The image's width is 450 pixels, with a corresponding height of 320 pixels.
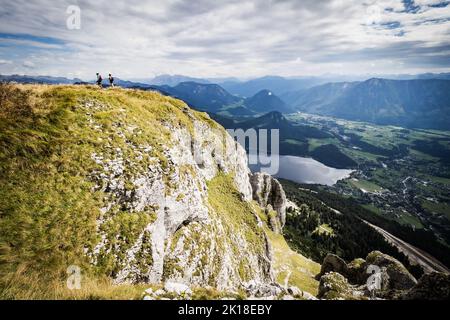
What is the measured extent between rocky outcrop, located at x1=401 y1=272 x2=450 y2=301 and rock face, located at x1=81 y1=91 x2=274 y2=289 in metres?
18.6

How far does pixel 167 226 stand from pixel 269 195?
7647cm

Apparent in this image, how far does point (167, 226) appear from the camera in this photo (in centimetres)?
2581

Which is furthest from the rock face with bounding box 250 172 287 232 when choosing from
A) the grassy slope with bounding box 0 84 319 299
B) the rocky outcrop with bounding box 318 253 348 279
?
the grassy slope with bounding box 0 84 319 299

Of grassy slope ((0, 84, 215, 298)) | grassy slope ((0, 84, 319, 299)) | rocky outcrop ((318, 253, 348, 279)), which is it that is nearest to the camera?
grassy slope ((0, 84, 319, 299))

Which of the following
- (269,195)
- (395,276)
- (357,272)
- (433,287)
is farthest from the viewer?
(269,195)

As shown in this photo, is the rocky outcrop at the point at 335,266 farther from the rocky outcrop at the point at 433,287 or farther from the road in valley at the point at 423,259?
the road in valley at the point at 423,259

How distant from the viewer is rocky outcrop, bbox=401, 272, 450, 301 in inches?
588

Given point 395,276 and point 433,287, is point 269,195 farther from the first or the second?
point 433,287

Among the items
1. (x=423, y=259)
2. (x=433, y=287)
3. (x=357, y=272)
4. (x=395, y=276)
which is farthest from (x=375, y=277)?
(x=423, y=259)

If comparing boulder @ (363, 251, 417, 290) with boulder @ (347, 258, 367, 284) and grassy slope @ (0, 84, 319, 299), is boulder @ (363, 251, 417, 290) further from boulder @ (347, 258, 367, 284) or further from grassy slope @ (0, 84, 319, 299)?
grassy slope @ (0, 84, 319, 299)

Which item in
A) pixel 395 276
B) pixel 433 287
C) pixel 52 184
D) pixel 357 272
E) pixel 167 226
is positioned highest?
pixel 52 184

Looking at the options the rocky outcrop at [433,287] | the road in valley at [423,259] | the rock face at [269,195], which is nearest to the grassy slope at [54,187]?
the rocky outcrop at [433,287]
